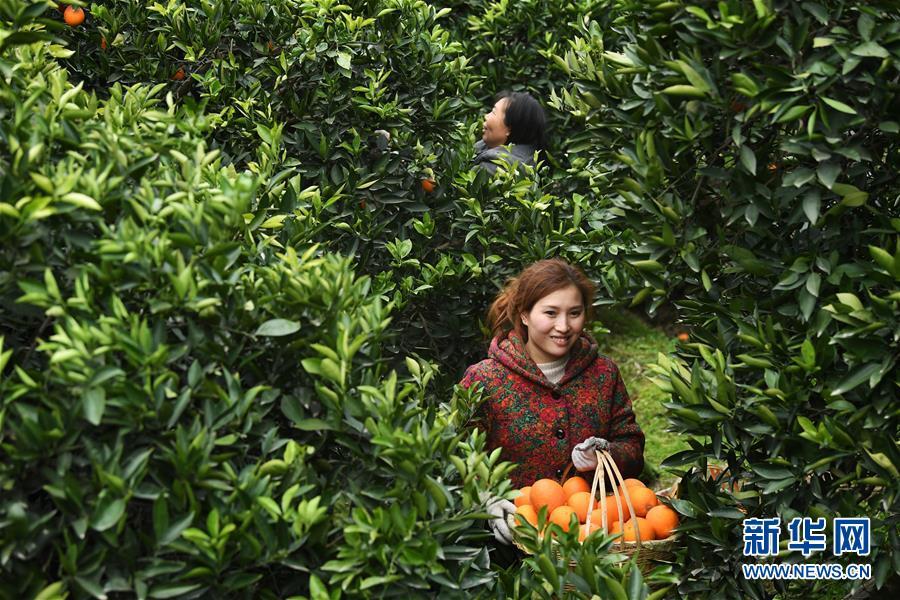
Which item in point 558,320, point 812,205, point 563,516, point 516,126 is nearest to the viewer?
point 812,205

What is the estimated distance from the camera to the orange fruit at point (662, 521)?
3494 mm

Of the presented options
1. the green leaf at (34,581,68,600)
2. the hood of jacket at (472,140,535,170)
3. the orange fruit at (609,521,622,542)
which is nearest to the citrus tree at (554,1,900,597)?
the orange fruit at (609,521,622,542)

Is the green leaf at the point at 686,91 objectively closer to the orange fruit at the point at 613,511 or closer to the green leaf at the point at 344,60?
the orange fruit at the point at 613,511

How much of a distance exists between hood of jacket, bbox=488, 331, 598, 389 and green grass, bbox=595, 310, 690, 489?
1.23 meters

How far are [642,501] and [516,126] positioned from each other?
10.7ft

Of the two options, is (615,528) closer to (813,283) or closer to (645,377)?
(813,283)

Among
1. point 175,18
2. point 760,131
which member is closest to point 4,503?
point 760,131

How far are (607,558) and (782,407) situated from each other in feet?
2.31

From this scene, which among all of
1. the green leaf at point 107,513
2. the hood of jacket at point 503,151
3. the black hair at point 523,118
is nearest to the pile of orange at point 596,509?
the green leaf at point 107,513

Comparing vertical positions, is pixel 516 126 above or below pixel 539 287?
above

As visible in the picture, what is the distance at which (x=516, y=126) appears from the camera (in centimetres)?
636

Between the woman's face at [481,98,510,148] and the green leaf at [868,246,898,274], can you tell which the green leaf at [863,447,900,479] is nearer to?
the green leaf at [868,246,898,274]

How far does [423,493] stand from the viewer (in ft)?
8.79

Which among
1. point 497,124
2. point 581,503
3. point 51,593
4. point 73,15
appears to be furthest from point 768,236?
point 497,124
